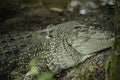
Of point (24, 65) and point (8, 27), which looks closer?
point (24, 65)

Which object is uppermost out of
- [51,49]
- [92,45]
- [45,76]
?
[92,45]

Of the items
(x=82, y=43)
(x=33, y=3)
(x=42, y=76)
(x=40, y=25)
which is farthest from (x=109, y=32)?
(x=33, y=3)

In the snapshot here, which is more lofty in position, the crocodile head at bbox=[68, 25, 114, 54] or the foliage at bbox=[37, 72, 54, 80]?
the crocodile head at bbox=[68, 25, 114, 54]

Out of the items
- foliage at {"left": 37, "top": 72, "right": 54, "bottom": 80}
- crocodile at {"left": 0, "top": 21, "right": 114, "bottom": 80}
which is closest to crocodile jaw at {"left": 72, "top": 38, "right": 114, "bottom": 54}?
crocodile at {"left": 0, "top": 21, "right": 114, "bottom": 80}

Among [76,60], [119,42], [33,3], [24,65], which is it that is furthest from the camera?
[33,3]

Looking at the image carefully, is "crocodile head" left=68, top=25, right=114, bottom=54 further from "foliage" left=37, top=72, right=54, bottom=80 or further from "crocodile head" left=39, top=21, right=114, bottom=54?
"foliage" left=37, top=72, right=54, bottom=80

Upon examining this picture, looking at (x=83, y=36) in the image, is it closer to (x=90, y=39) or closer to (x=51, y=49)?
(x=90, y=39)

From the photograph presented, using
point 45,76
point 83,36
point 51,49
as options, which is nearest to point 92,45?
point 83,36

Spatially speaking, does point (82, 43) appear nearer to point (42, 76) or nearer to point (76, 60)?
point (76, 60)
